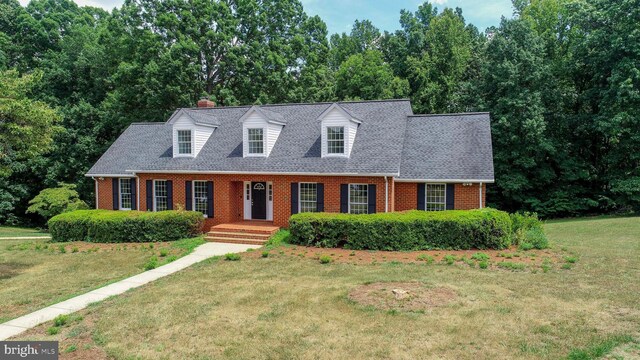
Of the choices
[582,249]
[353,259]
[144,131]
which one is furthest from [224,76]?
[582,249]

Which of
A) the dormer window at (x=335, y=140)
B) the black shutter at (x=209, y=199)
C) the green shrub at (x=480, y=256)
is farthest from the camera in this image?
the black shutter at (x=209, y=199)

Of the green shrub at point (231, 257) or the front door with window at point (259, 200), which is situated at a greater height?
the front door with window at point (259, 200)

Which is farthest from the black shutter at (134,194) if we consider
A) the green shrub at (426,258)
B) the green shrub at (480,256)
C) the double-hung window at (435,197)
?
the green shrub at (480,256)

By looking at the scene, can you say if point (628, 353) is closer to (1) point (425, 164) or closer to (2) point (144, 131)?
(1) point (425, 164)

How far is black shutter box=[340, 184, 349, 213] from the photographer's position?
745 inches

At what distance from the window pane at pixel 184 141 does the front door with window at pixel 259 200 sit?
13.1 feet

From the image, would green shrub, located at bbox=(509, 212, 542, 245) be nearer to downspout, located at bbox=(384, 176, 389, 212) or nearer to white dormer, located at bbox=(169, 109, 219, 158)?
downspout, located at bbox=(384, 176, 389, 212)

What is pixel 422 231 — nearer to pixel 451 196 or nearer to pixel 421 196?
pixel 421 196

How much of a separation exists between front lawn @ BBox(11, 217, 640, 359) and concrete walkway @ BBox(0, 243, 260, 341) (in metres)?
0.42

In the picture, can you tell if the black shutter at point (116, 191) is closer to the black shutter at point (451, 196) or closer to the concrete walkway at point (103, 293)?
the concrete walkway at point (103, 293)

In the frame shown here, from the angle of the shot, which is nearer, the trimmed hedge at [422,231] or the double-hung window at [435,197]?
the trimmed hedge at [422,231]

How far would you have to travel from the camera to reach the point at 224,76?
32.8m

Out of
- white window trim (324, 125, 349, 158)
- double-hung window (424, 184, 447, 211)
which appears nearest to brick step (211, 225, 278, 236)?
white window trim (324, 125, 349, 158)

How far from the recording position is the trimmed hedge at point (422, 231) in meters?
15.7
